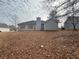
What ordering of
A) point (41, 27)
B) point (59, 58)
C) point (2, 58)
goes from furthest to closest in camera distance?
point (41, 27)
point (2, 58)
point (59, 58)

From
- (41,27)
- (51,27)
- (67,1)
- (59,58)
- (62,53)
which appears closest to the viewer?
(59,58)

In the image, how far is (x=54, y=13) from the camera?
858 centimetres

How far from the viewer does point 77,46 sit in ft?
23.4

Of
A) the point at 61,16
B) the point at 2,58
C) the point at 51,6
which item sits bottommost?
the point at 2,58

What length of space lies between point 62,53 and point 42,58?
112 centimetres

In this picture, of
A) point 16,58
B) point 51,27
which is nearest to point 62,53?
point 16,58

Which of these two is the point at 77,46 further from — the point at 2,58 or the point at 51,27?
the point at 51,27

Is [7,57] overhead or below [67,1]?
below

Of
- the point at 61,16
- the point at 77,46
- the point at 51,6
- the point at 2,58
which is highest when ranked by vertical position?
the point at 51,6

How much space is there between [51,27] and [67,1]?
97.6 ft

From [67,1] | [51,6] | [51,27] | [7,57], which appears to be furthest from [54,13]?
[51,27]

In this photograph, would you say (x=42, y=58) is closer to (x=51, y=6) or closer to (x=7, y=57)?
(x=7, y=57)

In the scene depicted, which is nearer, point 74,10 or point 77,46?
point 77,46

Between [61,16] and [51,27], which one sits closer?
[61,16]
